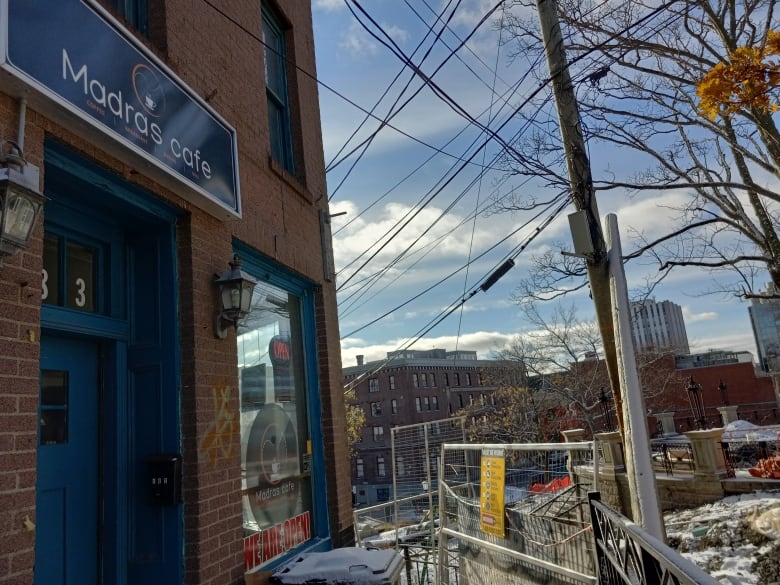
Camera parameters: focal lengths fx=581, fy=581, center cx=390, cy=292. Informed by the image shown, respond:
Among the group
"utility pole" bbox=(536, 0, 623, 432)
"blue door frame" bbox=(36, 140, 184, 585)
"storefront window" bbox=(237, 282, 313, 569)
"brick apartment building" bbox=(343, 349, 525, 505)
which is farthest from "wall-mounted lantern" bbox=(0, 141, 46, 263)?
"brick apartment building" bbox=(343, 349, 525, 505)

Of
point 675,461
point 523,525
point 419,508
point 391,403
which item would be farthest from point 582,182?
point 391,403

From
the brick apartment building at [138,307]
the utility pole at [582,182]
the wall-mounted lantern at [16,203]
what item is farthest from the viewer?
the utility pole at [582,182]

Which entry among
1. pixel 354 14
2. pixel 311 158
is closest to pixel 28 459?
pixel 311 158

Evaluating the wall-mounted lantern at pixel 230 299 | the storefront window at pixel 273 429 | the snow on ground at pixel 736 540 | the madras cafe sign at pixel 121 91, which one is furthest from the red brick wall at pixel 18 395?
the snow on ground at pixel 736 540

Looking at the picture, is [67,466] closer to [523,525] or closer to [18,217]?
[18,217]

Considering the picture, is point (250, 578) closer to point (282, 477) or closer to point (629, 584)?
point (282, 477)

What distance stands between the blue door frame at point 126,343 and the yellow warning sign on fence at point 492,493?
3829 mm

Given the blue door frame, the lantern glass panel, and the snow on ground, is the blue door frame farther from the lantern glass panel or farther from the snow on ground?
the snow on ground

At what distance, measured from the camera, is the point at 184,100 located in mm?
4016

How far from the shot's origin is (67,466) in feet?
10.7

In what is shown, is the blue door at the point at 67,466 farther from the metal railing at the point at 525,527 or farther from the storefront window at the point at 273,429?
the metal railing at the point at 525,527

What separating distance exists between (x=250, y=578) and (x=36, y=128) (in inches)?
126

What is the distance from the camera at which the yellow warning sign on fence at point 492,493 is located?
6.36m

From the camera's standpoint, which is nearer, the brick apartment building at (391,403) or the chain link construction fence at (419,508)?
the chain link construction fence at (419,508)
